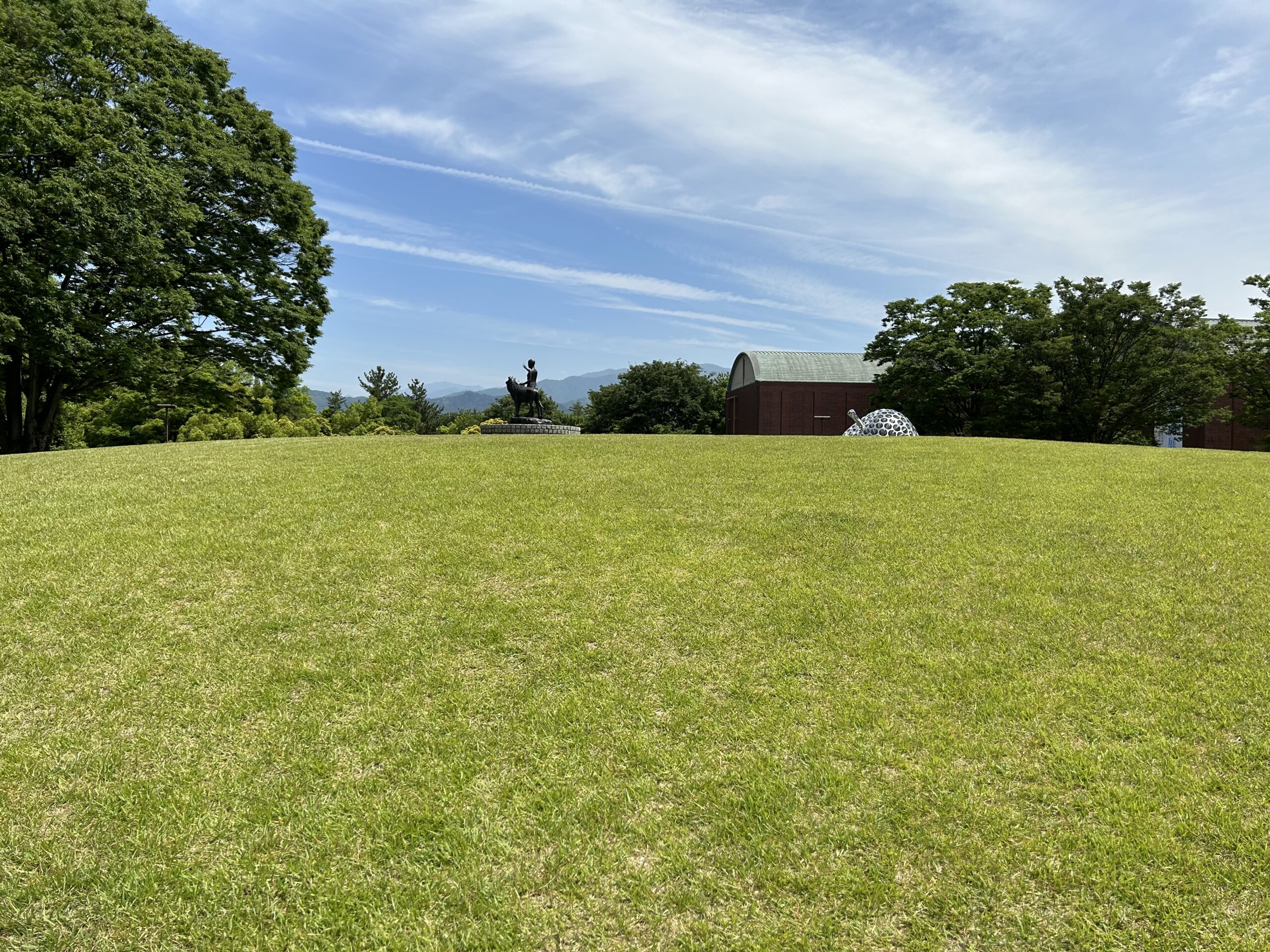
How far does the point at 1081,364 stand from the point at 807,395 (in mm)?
23344

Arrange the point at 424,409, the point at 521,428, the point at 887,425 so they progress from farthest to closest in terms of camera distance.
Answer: the point at 424,409
the point at 887,425
the point at 521,428

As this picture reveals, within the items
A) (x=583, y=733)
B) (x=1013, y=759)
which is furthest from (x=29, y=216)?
(x=1013, y=759)

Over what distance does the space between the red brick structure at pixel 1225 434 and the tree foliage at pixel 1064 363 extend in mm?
9971

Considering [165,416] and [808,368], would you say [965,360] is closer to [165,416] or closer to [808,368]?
[808,368]

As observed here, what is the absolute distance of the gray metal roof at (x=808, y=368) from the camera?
55.9 m

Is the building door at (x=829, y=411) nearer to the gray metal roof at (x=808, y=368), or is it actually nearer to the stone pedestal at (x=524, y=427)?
the gray metal roof at (x=808, y=368)

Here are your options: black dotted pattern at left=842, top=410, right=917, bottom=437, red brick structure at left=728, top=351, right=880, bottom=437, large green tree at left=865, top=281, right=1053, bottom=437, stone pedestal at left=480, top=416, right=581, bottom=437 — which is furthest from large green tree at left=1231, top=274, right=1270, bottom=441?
stone pedestal at left=480, top=416, right=581, bottom=437

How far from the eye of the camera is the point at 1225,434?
42250 mm

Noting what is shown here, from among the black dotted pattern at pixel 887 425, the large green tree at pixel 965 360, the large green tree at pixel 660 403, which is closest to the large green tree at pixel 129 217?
the black dotted pattern at pixel 887 425

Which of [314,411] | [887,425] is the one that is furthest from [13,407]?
[314,411]

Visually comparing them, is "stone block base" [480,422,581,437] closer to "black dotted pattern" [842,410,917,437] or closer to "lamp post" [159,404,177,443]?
"black dotted pattern" [842,410,917,437]

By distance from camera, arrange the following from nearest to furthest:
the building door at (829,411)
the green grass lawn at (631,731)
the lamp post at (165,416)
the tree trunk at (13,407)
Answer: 1. the green grass lawn at (631,731)
2. the tree trunk at (13,407)
3. the lamp post at (165,416)
4. the building door at (829,411)

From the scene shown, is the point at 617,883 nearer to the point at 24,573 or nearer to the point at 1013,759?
the point at 1013,759

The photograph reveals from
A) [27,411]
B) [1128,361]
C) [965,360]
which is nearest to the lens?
[27,411]
